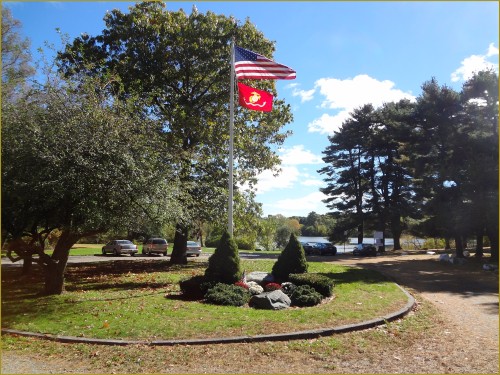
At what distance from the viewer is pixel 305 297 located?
→ 1173 cm

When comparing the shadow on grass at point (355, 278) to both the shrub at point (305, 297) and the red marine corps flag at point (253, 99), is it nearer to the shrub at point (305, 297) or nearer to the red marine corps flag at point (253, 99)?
the shrub at point (305, 297)

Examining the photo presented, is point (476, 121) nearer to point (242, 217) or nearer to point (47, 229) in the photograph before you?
point (242, 217)

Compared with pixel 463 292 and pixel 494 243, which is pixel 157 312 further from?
pixel 494 243

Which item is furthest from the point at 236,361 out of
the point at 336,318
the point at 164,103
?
the point at 164,103

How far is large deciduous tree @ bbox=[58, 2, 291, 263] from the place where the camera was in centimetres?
2091

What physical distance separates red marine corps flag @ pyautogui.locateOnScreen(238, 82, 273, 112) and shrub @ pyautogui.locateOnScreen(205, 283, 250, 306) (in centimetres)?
641

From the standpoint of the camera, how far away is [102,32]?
886 inches

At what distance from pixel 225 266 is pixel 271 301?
264 centimetres

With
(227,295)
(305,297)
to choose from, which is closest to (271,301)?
(305,297)

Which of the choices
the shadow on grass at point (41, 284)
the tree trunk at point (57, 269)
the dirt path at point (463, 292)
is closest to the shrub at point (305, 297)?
the dirt path at point (463, 292)

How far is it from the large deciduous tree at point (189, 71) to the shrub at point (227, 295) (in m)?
8.14

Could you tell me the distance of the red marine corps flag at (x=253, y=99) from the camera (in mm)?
14227

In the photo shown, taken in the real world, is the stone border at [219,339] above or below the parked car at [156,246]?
below

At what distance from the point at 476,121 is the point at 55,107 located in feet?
87.3
